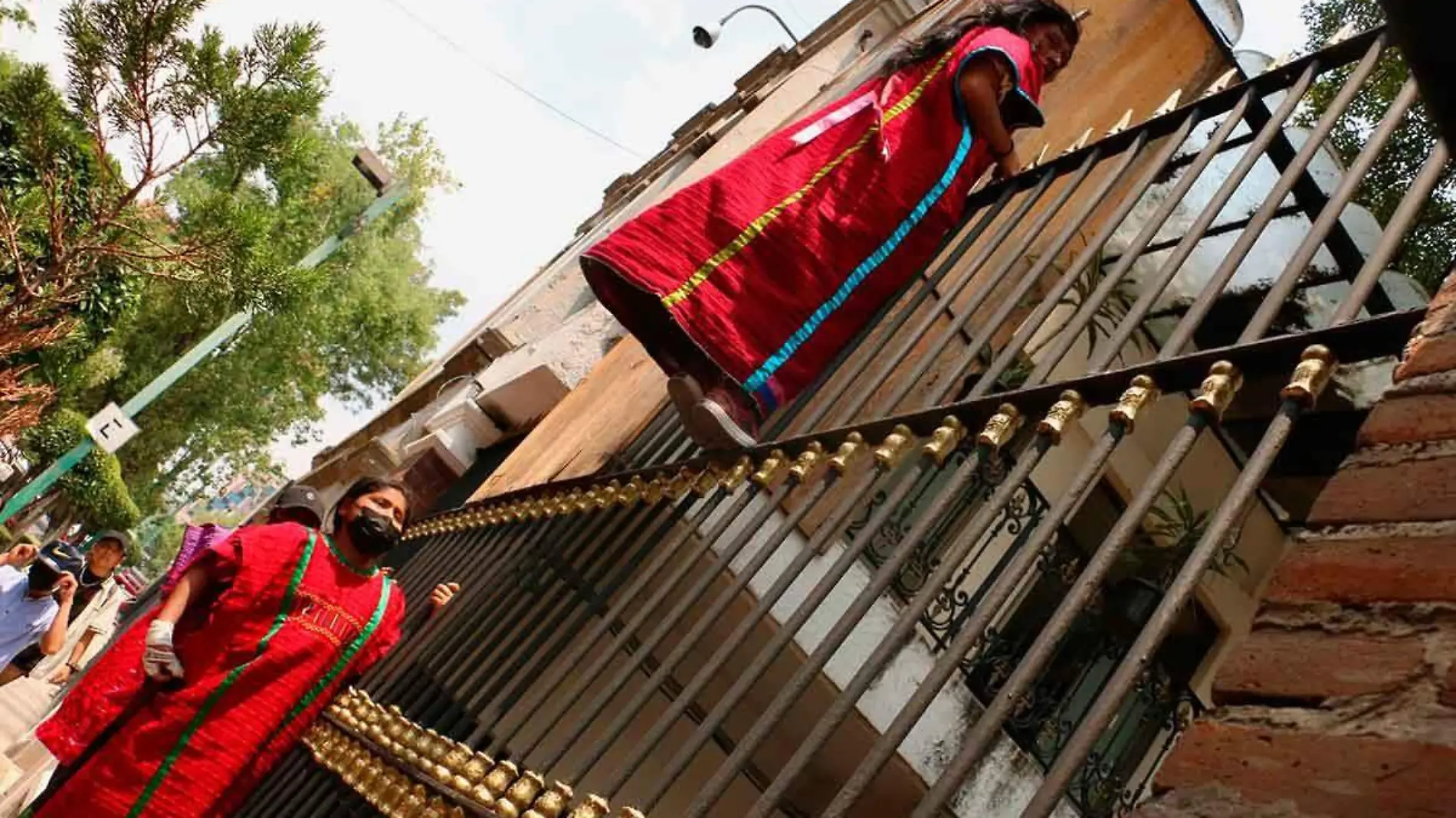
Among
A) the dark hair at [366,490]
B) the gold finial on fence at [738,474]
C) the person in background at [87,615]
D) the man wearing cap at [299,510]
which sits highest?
the person in background at [87,615]

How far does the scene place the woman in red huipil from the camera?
113 inches

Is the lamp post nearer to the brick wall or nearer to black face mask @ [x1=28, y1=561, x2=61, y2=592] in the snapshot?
black face mask @ [x1=28, y1=561, x2=61, y2=592]

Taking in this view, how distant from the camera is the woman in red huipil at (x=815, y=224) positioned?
2.87m

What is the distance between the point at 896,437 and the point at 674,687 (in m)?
1.42

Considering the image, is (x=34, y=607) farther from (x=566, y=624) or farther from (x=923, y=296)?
(x=923, y=296)

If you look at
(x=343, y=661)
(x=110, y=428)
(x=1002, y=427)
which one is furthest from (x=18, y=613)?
(x=110, y=428)

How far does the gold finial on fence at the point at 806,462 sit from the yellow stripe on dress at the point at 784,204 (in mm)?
615

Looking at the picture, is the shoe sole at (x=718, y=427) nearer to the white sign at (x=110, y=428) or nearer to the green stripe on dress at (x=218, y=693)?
the green stripe on dress at (x=218, y=693)

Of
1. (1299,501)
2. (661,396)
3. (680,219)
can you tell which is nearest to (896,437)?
(680,219)

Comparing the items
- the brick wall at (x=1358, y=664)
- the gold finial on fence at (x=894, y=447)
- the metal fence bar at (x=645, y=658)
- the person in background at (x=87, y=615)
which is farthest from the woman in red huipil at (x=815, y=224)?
the person in background at (x=87, y=615)

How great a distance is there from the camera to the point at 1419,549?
3.68ft

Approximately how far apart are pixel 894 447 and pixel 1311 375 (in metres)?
0.82

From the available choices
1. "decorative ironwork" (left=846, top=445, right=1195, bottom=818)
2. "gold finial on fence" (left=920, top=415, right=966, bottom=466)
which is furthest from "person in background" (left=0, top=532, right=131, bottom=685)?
"gold finial on fence" (left=920, top=415, right=966, bottom=466)

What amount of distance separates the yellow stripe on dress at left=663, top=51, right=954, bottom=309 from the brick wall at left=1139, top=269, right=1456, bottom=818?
1.84m
